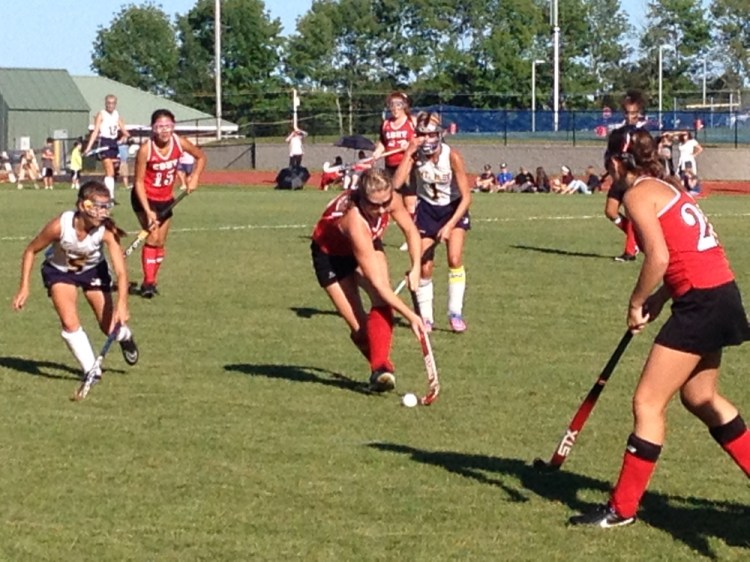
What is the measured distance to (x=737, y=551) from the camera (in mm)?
6488

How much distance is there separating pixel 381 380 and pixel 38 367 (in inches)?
112

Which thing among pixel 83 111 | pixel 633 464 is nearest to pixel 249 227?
pixel 633 464

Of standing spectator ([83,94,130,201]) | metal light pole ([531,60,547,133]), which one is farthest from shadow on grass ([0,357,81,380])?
metal light pole ([531,60,547,133])

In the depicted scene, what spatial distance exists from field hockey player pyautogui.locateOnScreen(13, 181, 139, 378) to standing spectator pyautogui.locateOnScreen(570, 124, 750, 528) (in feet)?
14.4

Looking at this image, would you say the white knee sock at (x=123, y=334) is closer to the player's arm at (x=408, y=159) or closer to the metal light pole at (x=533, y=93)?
the player's arm at (x=408, y=159)

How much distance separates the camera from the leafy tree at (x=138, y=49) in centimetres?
11912

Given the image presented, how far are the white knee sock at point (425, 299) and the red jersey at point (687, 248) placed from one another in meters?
6.47

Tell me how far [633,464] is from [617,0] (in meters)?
119

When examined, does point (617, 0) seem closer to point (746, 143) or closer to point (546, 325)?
point (746, 143)

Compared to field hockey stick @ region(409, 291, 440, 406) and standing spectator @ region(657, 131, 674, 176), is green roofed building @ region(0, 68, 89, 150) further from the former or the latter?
field hockey stick @ region(409, 291, 440, 406)

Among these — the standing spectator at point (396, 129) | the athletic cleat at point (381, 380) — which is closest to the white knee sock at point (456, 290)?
the standing spectator at point (396, 129)

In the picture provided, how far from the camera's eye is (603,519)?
6754 mm

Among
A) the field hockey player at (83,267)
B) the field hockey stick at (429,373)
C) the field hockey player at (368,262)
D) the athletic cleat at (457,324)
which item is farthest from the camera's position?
the athletic cleat at (457,324)

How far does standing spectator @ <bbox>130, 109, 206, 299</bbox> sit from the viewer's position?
15523mm
